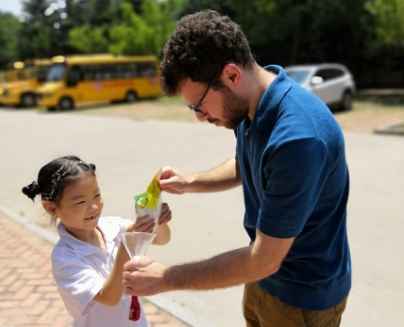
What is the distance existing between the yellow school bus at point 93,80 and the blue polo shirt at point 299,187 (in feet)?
76.5

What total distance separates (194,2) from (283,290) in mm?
30530

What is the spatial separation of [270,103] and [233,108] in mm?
137

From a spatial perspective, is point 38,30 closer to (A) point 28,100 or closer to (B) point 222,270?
(A) point 28,100

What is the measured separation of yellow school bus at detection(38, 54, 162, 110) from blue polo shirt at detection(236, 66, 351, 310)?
2330 centimetres

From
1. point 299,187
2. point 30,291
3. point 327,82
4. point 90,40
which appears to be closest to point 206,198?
point 30,291

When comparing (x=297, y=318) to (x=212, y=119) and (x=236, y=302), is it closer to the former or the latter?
(x=212, y=119)

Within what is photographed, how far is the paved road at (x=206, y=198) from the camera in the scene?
416 cm

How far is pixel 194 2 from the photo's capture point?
3078cm

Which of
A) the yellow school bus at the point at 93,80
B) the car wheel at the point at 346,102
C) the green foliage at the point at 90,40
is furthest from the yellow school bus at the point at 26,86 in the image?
the car wheel at the point at 346,102

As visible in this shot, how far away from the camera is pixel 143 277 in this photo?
5.72 feet

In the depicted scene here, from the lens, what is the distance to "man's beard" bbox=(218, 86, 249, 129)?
1.72m

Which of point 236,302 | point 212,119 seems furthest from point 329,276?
point 236,302

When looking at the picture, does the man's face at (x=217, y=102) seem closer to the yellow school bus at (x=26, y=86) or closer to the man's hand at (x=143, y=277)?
the man's hand at (x=143, y=277)

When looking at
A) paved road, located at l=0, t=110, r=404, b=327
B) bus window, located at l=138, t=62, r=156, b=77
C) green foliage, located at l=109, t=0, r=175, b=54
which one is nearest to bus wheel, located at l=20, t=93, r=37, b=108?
green foliage, located at l=109, t=0, r=175, b=54
